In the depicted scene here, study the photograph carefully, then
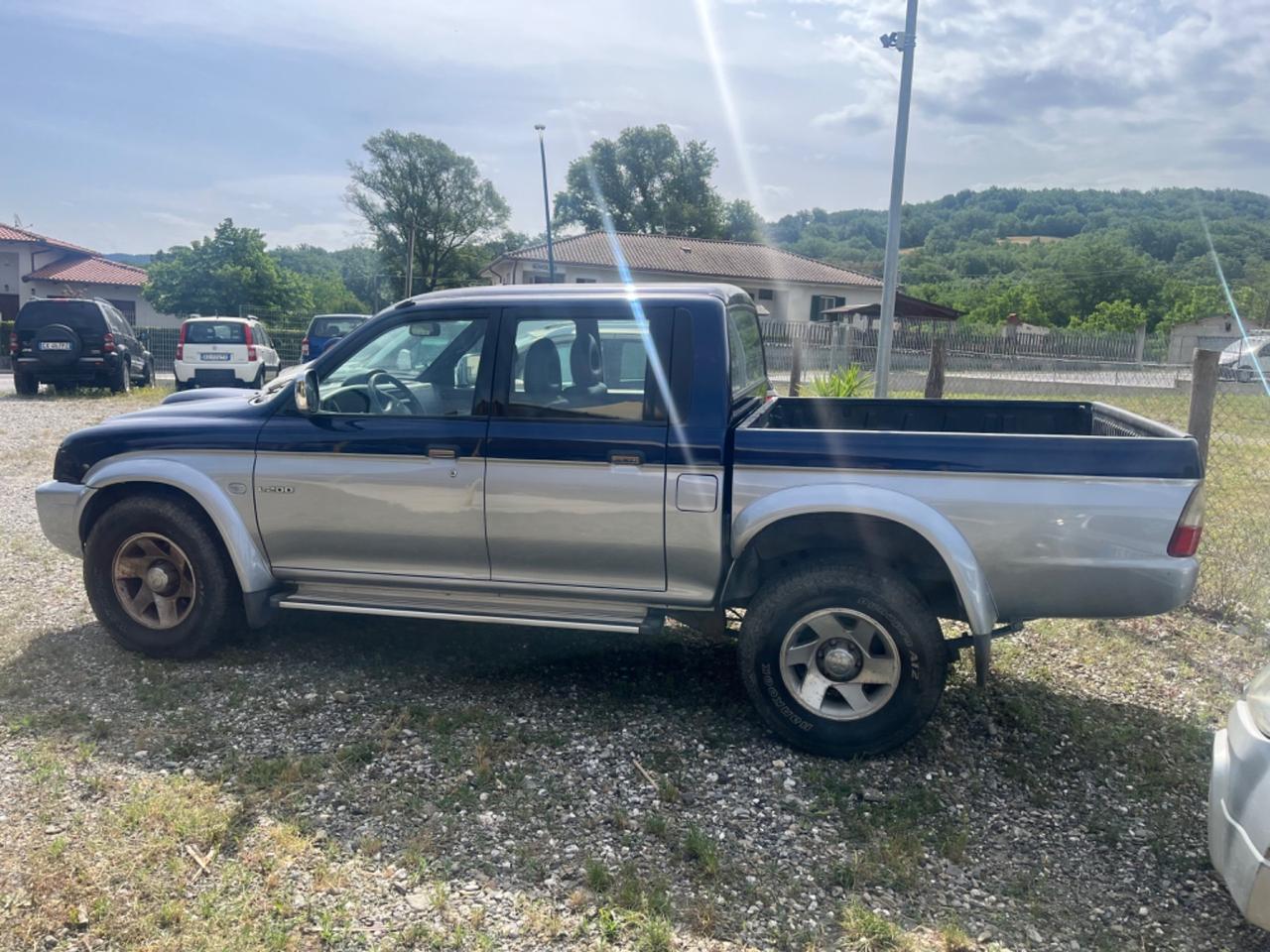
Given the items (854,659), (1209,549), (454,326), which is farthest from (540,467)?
(1209,549)

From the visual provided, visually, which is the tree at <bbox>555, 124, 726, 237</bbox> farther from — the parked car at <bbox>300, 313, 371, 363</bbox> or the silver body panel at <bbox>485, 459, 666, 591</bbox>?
the silver body panel at <bbox>485, 459, 666, 591</bbox>

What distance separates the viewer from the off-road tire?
14.8ft

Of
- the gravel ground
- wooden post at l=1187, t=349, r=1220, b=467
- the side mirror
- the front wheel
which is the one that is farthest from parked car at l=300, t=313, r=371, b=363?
the front wheel

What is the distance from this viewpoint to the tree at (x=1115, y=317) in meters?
48.9

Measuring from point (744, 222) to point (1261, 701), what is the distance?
80.2 m

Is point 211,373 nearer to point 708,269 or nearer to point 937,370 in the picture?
point 937,370

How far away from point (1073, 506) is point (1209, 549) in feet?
12.4

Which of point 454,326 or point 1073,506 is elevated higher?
point 454,326

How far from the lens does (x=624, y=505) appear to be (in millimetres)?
3967

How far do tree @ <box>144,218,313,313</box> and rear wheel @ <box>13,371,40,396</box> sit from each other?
25857 millimetres

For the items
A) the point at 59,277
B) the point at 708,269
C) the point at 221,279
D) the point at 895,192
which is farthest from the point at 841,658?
the point at 59,277

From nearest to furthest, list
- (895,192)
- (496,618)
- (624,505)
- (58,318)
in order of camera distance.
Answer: (624,505), (496,618), (895,192), (58,318)

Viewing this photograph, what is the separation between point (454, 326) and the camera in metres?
4.37

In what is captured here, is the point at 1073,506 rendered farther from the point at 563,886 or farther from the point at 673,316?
the point at 563,886
